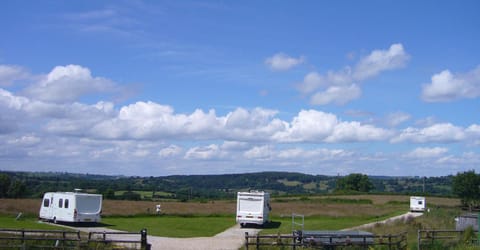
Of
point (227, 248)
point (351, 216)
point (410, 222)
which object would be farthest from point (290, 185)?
point (227, 248)

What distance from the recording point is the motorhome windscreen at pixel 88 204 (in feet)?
129

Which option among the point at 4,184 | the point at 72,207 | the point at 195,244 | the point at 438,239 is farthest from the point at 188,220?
the point at 4,184

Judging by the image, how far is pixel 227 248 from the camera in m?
26.1

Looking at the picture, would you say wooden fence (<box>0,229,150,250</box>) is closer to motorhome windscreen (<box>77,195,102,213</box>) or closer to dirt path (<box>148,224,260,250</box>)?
dirt path (<box>148,224,260,250</box>)

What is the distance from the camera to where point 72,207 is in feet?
127

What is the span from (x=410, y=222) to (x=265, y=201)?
11.0 metres

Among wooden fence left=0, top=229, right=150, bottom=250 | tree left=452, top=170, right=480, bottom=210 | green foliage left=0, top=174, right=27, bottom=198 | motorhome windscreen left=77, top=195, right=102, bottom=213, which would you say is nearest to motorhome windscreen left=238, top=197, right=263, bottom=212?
motorhome windscreen left=77, top=195, right=102, bottom=213

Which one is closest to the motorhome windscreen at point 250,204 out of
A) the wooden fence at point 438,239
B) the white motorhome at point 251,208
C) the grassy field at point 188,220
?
the white motorhome at point 251,208

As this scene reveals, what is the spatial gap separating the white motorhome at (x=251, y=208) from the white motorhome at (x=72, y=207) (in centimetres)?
1005

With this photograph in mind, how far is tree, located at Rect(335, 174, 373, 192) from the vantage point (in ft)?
466

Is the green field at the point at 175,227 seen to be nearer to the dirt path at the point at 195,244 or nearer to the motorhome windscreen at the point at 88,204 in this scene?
the motorhome windscreen at the point at 88,204

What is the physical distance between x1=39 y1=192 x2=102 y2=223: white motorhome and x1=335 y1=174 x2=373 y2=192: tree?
108 metres

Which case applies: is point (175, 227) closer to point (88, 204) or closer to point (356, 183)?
point (88, 204)

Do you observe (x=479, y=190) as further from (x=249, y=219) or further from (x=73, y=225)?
(x=73, y=225)
